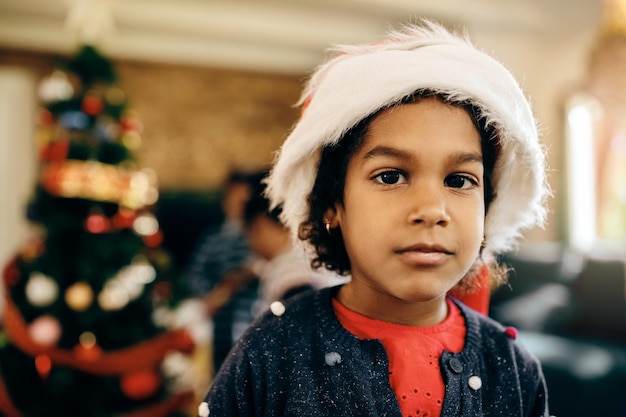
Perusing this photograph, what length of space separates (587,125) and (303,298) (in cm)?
486

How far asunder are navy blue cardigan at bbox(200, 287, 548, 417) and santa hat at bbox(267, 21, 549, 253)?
0.54 ft

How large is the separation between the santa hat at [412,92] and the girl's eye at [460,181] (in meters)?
0.08

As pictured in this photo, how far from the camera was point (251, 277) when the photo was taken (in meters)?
2.37

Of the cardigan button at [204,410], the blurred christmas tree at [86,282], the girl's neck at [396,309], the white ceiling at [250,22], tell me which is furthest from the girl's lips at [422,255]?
the white ceiling at [250,22]

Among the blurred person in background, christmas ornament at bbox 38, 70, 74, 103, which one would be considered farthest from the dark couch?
christmas ornament at bbox 38, 70, 74, 103

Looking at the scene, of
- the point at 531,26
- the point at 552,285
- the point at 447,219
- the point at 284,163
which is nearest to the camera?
the point at 447,219

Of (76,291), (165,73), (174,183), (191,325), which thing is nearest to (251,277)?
(191,325)

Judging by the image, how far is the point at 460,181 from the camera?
2.13ft

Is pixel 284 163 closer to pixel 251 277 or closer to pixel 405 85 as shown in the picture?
pixel 405 85

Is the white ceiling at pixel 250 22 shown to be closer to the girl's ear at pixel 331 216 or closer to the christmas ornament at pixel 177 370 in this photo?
the christmas ornament at pixel 177 370

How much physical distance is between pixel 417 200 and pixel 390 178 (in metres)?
0.05

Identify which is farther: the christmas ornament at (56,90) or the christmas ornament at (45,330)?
the christmas ornament at (56,90)

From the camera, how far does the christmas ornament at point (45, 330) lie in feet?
6.67

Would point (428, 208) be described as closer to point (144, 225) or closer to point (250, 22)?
point (144, 225)
